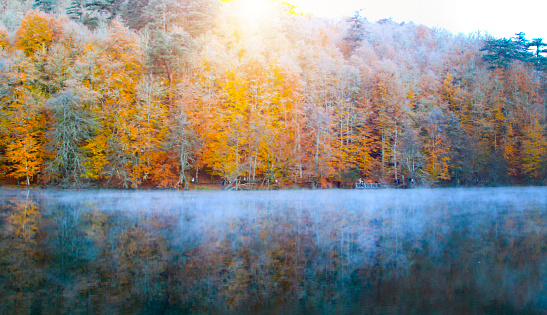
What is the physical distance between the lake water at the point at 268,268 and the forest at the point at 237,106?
73.7 ft

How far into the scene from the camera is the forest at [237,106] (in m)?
32.9

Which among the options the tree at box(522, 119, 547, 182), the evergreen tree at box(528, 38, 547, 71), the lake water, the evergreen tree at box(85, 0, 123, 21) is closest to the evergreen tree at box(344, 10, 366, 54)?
the evergreen tree at box(528, 38, 547, 71)

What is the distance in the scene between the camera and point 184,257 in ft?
24.2

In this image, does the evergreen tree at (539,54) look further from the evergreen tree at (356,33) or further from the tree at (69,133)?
the tree at (69,133)

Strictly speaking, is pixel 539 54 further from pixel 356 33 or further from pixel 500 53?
pixel 356 33

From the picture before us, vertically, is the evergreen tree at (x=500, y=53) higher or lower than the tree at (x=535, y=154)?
higher

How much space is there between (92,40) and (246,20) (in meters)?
21.0

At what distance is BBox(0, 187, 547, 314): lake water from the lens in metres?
5.18

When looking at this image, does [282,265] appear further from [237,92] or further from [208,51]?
[208,51]

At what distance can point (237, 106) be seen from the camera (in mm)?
37469

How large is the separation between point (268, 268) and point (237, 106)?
31.6 m

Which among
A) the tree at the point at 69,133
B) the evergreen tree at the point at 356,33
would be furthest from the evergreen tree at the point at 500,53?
the tree at the point at 69,133

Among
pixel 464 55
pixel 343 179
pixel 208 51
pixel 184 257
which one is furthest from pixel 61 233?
pixel 464 55

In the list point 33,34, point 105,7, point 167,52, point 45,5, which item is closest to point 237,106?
point 167,52
